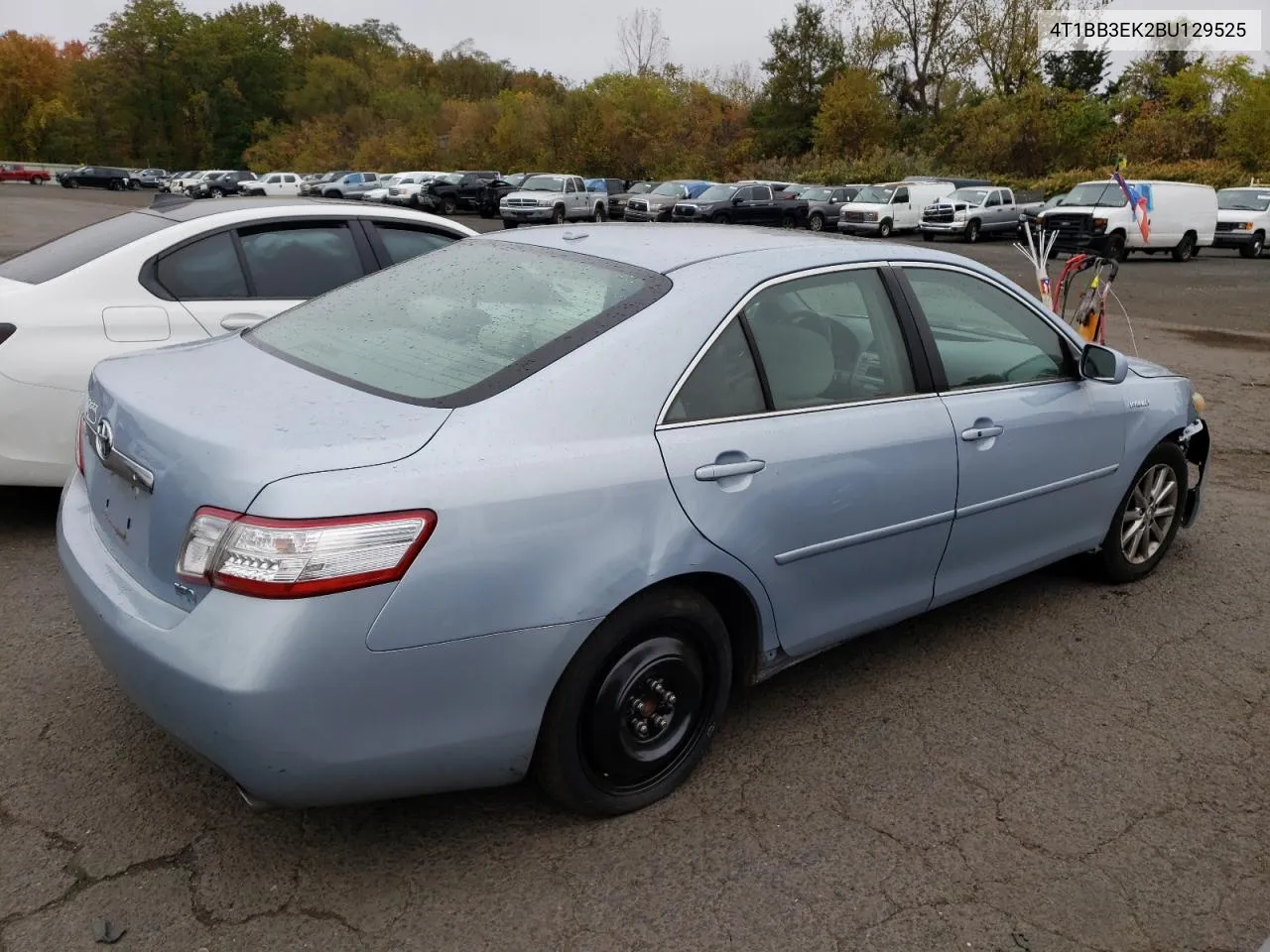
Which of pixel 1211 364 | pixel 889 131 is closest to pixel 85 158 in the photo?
pixel 889 131

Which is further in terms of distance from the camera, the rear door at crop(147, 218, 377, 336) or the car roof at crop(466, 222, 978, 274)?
the rear door at crop(147, 218, 377, 336)

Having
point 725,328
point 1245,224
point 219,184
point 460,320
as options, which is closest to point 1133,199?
point 725,328

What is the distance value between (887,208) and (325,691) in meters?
31.2

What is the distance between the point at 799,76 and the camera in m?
62.7

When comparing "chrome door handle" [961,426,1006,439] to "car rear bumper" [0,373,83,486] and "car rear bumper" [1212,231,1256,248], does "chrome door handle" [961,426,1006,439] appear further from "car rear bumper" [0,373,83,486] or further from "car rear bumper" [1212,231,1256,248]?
"car rear bumper" [1212,231,1256,248]

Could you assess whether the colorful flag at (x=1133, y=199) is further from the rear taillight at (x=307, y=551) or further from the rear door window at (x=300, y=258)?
the rear taillight at (x=307, y=551)

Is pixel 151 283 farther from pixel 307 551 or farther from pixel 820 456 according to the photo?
pixel 820 456

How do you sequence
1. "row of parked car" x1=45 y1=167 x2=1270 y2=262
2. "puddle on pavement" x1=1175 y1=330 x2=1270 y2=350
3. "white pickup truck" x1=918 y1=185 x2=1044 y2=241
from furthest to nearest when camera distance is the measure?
"white pickup truck" x1=918 y1=185 x2=1044 y2=241, "row of parked car" x1=45 y1=167 x2=1270 y2=262, "puddle on pavement" x1=1175 y1=330 x2=1270 y2=350

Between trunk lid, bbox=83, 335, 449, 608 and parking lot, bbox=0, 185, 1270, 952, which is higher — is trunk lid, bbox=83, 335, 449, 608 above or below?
above

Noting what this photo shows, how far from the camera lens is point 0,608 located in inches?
161

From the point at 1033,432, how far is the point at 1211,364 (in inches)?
337

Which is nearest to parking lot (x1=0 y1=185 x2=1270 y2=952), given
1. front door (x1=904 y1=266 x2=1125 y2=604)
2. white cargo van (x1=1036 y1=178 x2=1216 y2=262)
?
front door (x1=904 y1=266 x2=1125 y2=604)

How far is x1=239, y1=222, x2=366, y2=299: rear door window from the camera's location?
17.2 feet

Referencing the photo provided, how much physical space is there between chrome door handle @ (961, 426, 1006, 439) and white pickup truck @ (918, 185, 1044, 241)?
2926cm
